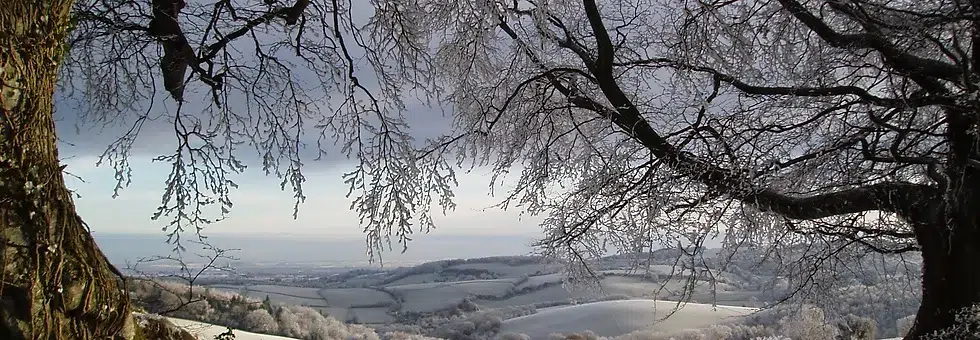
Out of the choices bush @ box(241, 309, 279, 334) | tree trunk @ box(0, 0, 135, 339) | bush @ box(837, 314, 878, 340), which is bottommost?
bush @ box(241, 309, 279, 334)

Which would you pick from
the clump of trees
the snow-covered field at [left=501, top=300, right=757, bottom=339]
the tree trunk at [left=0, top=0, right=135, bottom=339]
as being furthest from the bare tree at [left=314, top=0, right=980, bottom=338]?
the snow-covered field at [left=501, top=300, right=757, bottom=339]

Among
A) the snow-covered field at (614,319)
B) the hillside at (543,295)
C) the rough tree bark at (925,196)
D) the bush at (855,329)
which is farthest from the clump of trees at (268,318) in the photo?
the bush at (855,329)

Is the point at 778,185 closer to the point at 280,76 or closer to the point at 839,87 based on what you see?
the point at 839,87

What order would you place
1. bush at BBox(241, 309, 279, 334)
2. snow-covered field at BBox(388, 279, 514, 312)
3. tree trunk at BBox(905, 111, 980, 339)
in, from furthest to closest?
snow-covered field at BBox(388, 279, 514, 312), bush at BBox(241, 309, 279, 334), tree trunk at BBox(905, 111, 980, 339)

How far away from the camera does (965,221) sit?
4195 mm

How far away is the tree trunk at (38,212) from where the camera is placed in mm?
1586

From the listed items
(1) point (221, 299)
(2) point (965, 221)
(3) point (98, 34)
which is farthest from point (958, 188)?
(1) point (221, 299)

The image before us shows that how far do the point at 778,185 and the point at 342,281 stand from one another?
13.3m

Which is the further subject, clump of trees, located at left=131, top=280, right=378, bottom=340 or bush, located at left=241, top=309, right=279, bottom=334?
bush, located at left=241, top=309, right=279, bottom=334

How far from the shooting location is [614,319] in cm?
1170

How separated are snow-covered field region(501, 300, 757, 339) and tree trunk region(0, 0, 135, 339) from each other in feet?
28.9

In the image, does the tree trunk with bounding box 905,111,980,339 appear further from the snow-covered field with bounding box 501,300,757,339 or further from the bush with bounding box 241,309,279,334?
the bush with bounding box 241,309,279,334

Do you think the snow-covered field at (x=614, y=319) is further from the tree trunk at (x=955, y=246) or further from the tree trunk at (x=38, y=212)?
the tree trunk at (x=38, y=212)

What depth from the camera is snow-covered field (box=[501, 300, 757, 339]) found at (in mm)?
10766
